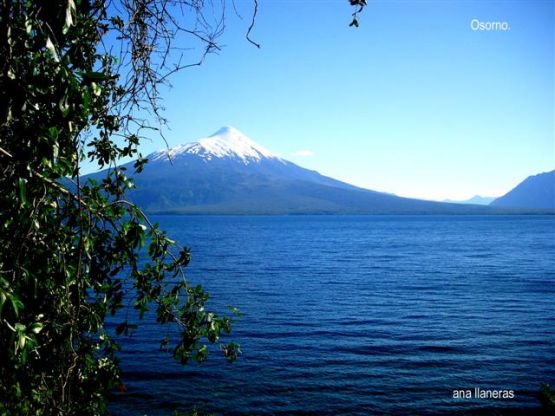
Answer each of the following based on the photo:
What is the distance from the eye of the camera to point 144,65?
466cm

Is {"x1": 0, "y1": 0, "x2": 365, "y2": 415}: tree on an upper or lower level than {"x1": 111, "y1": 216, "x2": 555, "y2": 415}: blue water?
upper

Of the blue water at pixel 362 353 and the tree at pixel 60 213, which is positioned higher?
the tree at pixel 60 213

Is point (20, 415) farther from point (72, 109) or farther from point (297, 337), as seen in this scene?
point (297, 337)

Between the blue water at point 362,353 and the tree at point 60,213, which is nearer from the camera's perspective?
the tree at point 60,213

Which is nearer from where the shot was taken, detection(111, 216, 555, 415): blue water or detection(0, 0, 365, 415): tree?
detection(0, 0, 365, 415): tree

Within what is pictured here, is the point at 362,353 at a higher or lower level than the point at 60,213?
lower

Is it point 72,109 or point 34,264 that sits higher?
point 72,109

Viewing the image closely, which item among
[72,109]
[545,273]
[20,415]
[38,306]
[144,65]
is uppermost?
[144,65]

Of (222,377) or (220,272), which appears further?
(220,272)

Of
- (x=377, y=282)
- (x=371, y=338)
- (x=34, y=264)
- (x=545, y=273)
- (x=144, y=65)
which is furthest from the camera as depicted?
(x=545, y=273)

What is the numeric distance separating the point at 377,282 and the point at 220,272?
19285 millimetres

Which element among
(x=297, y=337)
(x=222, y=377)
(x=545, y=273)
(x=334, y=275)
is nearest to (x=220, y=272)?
(x=334, y=275)

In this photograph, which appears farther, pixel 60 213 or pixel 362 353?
pixel 362 353

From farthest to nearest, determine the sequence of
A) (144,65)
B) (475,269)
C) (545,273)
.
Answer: (475,269) → (545,273) → (144,65)
